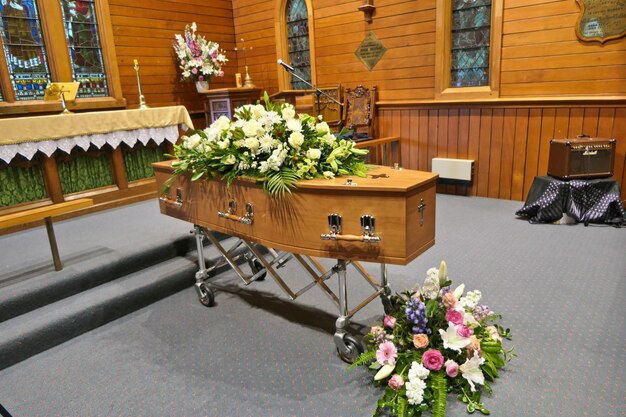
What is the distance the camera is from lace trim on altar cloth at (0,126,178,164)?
3588 millimetres

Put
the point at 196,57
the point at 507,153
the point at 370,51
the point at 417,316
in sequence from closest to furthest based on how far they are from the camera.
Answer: the point at 417,316
the point at 507,153
the point at 370,51
the point at 196,57

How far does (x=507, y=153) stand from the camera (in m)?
4.62

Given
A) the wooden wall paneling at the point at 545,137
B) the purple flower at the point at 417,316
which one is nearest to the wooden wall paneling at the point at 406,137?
the wooden wall paneling at the point at 545,137

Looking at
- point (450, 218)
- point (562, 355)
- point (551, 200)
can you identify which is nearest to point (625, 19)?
point (551, 200)

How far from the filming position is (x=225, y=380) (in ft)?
6.68

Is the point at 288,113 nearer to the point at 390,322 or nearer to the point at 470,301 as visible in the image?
the point at 390,322

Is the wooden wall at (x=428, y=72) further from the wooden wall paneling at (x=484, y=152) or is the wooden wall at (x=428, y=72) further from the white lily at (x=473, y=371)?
the white lily at (x=473, y=371)

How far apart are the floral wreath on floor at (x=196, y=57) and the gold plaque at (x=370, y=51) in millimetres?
1785

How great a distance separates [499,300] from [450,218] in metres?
1.71

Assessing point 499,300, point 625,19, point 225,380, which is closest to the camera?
point 225,380

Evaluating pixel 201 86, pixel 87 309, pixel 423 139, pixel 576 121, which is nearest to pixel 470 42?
pixel 423 139

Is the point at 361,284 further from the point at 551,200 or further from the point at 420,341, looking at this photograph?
the point at 551,200

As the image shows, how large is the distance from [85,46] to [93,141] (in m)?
1.57

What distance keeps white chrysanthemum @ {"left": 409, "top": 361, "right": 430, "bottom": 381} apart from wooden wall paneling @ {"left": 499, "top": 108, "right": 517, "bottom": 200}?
3.40m
